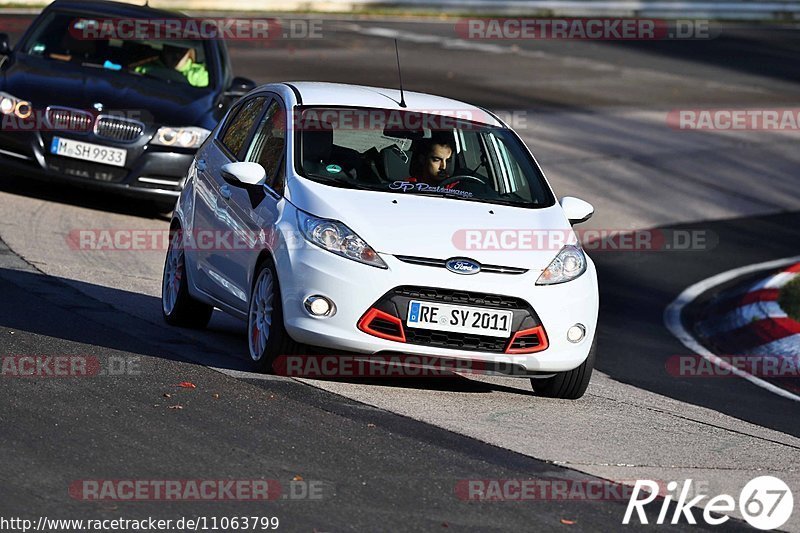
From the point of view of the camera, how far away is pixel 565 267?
→ 330 inches

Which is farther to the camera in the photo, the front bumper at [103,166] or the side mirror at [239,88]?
the side mirror at [239,88]

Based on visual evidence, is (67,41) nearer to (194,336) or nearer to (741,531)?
(194,336)

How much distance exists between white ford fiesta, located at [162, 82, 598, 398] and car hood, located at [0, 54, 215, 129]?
446 centimetres

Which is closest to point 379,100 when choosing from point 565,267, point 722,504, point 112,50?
point 565,267

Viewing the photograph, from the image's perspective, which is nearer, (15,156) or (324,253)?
A: (324,253)

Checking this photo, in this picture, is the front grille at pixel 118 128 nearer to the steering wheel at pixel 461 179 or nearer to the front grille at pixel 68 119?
the front grille at pixel 68 119

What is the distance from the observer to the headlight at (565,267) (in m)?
8.23

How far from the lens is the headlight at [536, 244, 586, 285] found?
8227 mm

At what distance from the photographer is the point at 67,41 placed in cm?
1512

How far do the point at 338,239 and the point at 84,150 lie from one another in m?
6.36

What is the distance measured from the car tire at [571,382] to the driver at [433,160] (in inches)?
48.6

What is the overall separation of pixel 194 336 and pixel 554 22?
28.9 metres

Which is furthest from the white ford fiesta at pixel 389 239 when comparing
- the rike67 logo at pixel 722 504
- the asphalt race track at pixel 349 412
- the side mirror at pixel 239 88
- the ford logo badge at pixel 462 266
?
the side mirror at pixel 239 88

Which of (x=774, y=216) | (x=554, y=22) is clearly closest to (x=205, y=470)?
(x=774, y=216)
